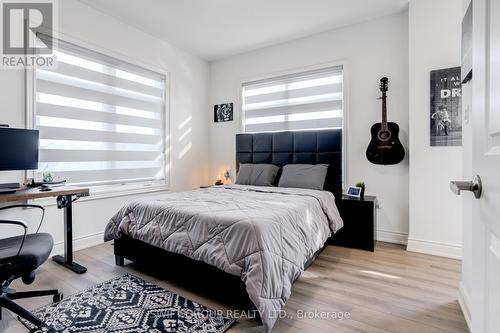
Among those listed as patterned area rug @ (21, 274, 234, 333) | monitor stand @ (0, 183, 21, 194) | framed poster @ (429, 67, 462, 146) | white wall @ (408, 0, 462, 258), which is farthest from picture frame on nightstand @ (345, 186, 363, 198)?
monitor stand @ (0, 183, 21, 194)

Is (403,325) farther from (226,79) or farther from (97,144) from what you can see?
(226,79)

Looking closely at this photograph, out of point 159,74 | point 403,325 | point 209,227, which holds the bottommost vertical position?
point 403,325

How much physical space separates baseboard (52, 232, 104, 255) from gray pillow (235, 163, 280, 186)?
1935 mm

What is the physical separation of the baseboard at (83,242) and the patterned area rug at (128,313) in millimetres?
1145

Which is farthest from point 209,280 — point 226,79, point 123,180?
point 226,79

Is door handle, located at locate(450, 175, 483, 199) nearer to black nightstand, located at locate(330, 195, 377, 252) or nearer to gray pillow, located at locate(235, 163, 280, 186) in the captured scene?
black nightstand, located at locate(330, 195, 377, 252)

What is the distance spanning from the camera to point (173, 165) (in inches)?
164

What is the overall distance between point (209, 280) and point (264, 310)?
56cm

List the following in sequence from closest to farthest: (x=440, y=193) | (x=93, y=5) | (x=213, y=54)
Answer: (x=440, y=193) < (x=93, y=5) < (x=213, y=54)

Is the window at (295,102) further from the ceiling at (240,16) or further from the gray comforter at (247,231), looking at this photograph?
the gray comforter at (247,231)

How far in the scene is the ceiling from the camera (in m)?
3.02

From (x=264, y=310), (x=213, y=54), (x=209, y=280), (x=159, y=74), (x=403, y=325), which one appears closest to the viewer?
(x=264, y=310)

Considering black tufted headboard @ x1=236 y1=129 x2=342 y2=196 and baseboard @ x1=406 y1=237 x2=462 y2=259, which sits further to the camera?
black tufted headboard @ x1=236 y1=129 x2=342 y2=196

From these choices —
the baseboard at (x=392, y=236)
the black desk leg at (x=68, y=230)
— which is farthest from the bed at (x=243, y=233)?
the baseboard at (x=392, y=236)
